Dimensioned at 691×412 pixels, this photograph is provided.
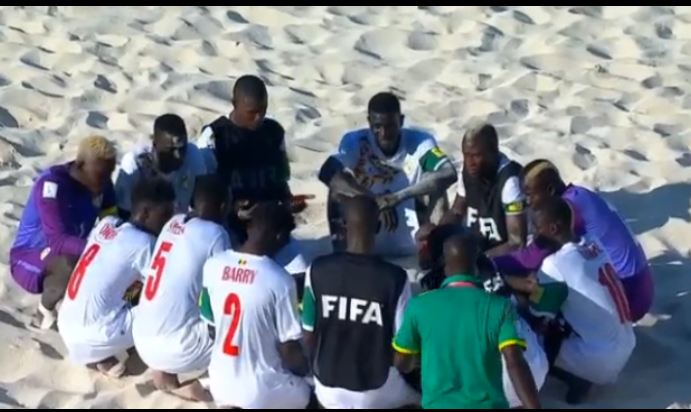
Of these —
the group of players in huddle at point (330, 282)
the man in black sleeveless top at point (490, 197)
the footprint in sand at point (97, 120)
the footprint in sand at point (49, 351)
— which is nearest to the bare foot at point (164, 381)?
the group of players in huddle at point (330, 282)

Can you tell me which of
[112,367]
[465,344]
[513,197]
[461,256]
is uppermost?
[461,256]

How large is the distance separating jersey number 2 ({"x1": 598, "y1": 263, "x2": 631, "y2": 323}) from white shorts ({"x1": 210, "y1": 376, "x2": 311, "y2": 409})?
4.80ft

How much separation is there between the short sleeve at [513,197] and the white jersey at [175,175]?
5.47ft

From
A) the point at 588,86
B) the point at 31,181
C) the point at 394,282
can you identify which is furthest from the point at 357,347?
the point at 588,86

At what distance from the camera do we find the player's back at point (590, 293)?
7.60 meters

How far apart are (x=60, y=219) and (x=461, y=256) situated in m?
2.45

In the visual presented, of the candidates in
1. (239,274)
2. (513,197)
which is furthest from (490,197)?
(239,274)

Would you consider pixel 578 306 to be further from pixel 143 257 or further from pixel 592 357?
pixel 143 257

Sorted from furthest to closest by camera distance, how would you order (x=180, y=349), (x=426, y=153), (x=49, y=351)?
1. (x=426, y=153)
2. (x=49, y=351)
3. (x=180, y=349)

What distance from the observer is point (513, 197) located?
874cm

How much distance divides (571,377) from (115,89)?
519 cm

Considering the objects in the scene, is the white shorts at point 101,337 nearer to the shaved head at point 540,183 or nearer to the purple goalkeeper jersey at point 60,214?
the purple goalkeeper jersey at point 60,214

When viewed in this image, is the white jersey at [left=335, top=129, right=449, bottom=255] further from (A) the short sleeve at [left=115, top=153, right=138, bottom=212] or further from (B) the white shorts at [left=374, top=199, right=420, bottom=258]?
(A) the short sleeve at [left=115, top=153, right=138, bottom=212]

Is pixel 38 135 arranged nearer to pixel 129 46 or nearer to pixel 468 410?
pixel 129 46
